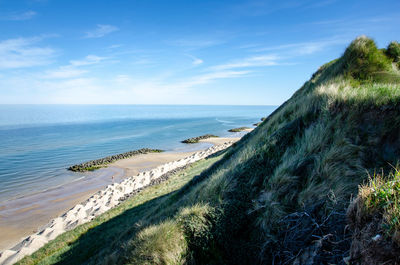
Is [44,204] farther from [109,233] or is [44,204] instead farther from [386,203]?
[386,203]

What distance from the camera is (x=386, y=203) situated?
2.43 meters

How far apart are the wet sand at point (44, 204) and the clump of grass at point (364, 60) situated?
23753 millimetres

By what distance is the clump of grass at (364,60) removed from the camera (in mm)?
8703

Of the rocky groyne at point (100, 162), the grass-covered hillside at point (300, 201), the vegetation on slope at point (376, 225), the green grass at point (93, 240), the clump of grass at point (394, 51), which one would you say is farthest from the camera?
the rocky groyne at point (100, 162)

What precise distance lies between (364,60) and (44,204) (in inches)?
1134

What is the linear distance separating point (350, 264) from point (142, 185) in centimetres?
2402

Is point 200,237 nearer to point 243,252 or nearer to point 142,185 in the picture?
point 243,252

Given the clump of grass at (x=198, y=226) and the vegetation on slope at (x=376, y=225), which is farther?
the clump of grass at (x=198, y=226)

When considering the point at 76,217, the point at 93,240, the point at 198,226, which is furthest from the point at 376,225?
the point at 76,217

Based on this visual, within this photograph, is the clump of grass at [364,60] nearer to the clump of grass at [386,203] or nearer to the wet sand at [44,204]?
the clump of grass at [386,203]

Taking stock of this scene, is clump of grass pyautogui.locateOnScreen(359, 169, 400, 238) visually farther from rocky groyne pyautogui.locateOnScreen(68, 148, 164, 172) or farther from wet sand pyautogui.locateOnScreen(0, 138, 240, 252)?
rocky groyne pyautogui.locateOnScreen(68, 148, 164, 172)

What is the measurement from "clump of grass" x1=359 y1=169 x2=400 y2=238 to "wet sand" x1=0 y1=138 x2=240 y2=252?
2098cm

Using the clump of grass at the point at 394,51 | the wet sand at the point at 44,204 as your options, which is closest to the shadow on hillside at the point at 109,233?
the wet sand at the point at 44,204

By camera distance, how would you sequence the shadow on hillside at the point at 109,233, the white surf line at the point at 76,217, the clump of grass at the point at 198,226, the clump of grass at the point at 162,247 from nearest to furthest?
the clump of grass at the point at 162,247 < the clump of grass at the point at 198,226 < the shadow on hillside at the point at 109,233 < the white surf line at the point at 76,217
